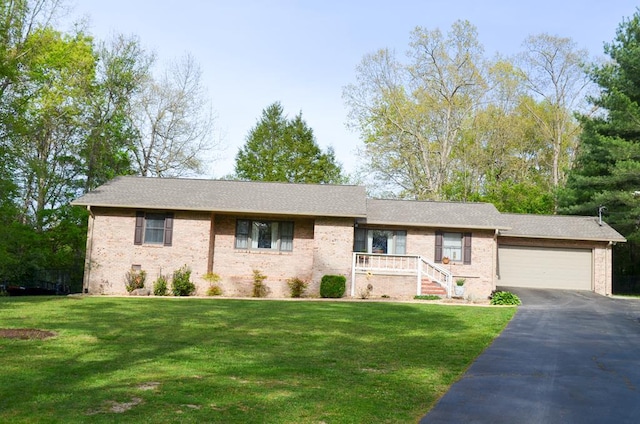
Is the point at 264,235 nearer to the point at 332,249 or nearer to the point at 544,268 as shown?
the point at 332,249

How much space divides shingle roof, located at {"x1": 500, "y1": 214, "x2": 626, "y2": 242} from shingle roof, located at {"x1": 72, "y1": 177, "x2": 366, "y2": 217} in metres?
7.68

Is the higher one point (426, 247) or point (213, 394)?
point (426, 247)

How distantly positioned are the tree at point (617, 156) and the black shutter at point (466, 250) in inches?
352

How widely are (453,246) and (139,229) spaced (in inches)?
526

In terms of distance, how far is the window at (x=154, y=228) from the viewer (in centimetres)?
2517

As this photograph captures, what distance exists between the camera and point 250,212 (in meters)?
24.9

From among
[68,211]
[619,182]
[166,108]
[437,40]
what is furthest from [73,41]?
[619,182]

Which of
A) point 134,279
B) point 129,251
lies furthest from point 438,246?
point 129,251

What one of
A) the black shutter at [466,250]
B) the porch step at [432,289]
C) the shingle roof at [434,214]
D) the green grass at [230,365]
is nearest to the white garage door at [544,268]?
the shingle roof at [434,214]

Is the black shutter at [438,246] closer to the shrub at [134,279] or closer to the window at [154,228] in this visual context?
the window at [154,228]

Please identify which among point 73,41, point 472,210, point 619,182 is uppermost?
point 73,41

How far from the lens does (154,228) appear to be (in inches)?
997

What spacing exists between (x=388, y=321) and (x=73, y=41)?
2909 centimetres

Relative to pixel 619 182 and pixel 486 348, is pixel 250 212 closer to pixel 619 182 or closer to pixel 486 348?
pixel 486 348
